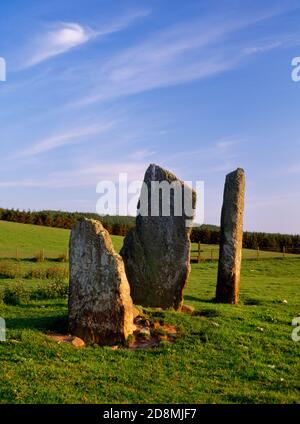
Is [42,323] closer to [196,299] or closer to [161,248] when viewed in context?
[161,248]

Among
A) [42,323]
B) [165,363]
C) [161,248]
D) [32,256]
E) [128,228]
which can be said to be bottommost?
[165,363]

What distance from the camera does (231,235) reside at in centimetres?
2256

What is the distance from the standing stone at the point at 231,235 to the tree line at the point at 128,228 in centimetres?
4337

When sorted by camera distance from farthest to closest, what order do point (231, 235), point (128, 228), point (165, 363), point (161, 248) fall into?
point (128, 228) → point (231, 235) → point (161, 248) → point (165, 363)

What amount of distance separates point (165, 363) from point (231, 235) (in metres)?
10.7

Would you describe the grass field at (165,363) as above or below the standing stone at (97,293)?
below

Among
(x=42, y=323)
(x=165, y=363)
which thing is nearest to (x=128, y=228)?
(x=42, y=323)

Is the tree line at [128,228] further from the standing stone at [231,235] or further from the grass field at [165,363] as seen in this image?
the grass field at [165,363]

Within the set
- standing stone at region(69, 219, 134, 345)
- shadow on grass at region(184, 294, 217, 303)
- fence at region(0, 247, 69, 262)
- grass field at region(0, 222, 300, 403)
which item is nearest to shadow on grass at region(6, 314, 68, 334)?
grass field at region(0, 222, 300, 403)

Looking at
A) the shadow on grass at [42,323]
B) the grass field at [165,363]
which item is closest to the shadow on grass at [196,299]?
the grass field at [165,363]

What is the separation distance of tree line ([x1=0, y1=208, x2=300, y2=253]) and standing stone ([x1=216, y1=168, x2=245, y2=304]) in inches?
1708

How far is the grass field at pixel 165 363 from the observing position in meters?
10.6
